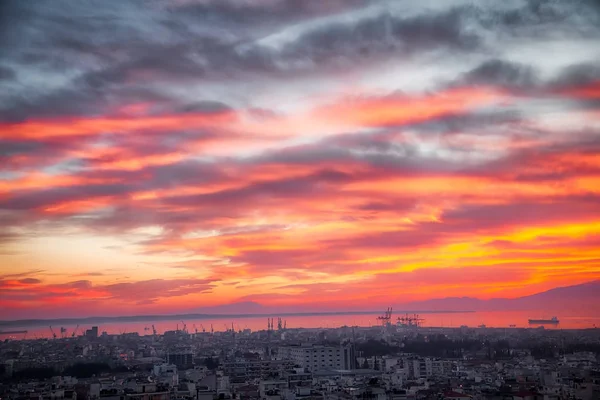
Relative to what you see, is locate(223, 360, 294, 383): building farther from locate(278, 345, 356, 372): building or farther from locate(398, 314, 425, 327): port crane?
locate(398, 314, 425, 327): port crane

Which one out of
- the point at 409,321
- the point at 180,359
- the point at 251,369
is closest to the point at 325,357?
the point at 251,369

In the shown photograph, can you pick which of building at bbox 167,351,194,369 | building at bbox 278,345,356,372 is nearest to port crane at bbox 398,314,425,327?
building at bbox 167,351,194,369

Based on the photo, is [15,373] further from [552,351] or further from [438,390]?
[552,351]

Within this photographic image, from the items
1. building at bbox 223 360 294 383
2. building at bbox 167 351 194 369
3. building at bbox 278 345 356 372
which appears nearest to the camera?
building at bbox 223 360 294 383

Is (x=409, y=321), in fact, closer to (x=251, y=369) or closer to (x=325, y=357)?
(x=325, y=357)

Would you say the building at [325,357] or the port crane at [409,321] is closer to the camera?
the building at [325,357]

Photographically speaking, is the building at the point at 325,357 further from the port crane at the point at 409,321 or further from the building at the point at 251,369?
the port crane at the point at 409,321

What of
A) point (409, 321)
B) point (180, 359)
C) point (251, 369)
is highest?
point (409, 321)

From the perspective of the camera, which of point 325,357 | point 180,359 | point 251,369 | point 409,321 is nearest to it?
point 251,369

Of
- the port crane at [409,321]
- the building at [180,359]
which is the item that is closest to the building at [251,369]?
the building at [180,359]

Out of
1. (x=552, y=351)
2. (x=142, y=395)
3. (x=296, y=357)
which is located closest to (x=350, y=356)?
(x=296, y=357)

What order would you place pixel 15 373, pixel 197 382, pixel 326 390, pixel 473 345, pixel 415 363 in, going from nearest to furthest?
pixel 326 390, pixel 197 382, pixel 15 373, pixel 415 363, pixel 473 345
